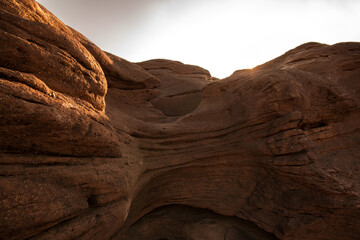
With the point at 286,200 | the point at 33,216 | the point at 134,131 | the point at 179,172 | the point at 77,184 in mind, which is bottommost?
the point at 286,200

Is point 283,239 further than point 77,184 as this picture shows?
Yes

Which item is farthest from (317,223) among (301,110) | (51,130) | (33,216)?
(51,130)

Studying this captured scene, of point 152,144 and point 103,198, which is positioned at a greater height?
point 152,144

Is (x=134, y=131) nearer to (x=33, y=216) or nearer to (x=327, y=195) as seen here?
(x=33, y=216)

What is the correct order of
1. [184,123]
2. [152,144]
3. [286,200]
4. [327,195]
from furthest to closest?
[184,123], [152,144], [286,200], [327,195]

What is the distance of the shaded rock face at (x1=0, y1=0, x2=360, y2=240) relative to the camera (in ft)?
9.80

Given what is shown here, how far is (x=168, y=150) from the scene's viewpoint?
685 cm

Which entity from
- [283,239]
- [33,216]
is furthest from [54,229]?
[283,239]

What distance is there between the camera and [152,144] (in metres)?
6.62

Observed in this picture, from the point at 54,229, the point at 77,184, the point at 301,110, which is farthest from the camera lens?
the point at 301,110

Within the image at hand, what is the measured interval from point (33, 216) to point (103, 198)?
1.48m

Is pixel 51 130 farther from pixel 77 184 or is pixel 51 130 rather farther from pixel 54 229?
pixel 54 229

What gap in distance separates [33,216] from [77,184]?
0.90 metres

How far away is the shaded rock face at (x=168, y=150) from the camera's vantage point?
2987 millimetres
